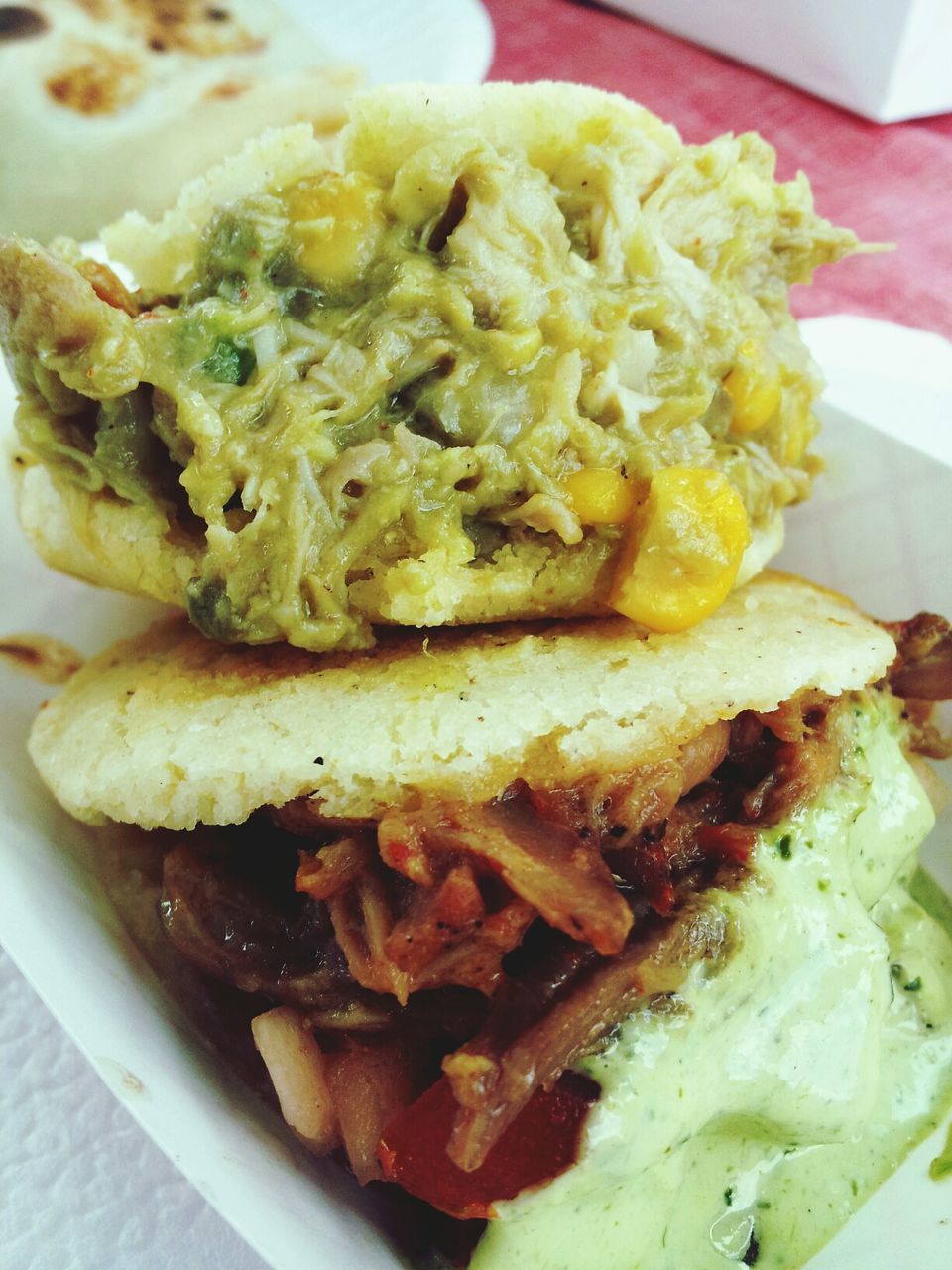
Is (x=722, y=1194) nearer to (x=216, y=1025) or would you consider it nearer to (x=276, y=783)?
(x=216, y=1025)

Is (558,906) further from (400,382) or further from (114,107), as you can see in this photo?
(114,107)

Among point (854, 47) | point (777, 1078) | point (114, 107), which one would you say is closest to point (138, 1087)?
point (777, 1078)

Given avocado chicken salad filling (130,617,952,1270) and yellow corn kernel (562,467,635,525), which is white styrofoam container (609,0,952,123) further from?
yellow corn kernel (562,467,635,525)

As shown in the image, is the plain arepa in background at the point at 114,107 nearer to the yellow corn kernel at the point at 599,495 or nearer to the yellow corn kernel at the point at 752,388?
the yellow corn kernel at the point at 752,388

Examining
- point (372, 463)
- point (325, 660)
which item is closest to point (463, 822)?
point (325, 660)

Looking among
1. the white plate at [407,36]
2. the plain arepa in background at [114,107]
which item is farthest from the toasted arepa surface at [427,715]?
the plain arepa in background at [114,107]

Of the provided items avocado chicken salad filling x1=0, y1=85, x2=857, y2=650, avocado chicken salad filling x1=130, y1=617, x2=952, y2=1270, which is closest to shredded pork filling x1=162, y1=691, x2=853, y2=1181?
A: avocado chicken salad filling x1=130, y1=617, x2=952, y2=1270
